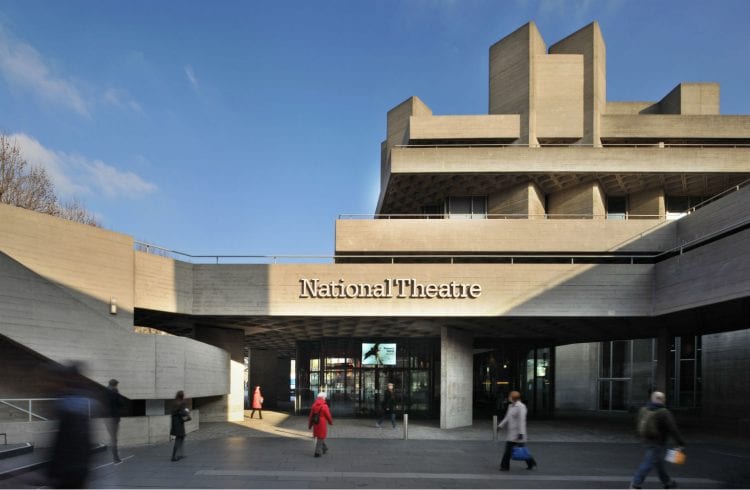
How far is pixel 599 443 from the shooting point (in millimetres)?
16125

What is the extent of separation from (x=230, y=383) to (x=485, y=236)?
513 inches

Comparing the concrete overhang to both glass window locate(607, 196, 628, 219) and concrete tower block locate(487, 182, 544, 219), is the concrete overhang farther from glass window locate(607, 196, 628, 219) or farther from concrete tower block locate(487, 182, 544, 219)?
glass window locate(607, 196, 628, 219)

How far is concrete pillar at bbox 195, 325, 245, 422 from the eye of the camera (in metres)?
20.7

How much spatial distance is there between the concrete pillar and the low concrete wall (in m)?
5.67

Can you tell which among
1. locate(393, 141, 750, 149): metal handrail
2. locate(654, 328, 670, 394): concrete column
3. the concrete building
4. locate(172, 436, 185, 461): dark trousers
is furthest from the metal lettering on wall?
locate(393, 141, 750, 149): metal handrail

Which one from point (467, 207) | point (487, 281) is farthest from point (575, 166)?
point (487, 281)

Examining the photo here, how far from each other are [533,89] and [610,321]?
45.0 ft

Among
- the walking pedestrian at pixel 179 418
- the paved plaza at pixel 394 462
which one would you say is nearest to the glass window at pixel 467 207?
the paved plaza at pixel 394 462

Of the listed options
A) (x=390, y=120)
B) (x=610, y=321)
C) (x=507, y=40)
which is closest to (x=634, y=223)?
(x=610, y=321)

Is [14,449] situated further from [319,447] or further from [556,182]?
[556,182]

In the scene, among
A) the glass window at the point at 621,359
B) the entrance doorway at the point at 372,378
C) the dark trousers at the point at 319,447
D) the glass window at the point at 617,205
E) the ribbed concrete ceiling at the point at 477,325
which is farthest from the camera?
the glass window at the point at 621,359

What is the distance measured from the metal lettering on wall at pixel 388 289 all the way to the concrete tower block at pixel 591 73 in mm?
13953

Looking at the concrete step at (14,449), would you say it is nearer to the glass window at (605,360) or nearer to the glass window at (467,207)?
the glass window at (467,207)

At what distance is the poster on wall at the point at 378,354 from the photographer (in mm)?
23531
